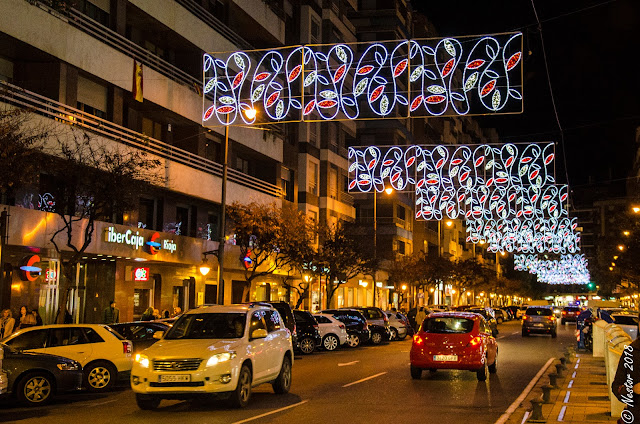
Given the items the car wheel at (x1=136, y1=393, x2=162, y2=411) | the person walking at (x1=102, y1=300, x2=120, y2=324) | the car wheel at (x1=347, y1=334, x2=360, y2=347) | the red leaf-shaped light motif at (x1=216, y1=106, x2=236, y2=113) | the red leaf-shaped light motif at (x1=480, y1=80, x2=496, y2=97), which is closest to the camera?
the car wheel at (x1=136, y1=393, x2=162, y2=411)

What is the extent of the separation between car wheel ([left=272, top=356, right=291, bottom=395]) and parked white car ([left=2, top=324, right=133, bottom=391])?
3647 mm

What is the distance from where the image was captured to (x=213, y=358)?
1331 centimetres

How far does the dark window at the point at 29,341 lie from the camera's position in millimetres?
16531

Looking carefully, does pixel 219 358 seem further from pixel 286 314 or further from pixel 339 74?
pixel 286 314

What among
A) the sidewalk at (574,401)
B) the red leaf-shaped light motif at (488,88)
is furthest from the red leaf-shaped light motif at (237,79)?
the sidewalk at (574,401)

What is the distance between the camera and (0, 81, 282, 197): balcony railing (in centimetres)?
2394

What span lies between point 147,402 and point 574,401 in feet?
25.1

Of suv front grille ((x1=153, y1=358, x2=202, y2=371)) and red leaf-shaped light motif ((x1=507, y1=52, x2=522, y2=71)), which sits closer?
suv front grille ((x1=153, y1=358, x2=202, y2=371))

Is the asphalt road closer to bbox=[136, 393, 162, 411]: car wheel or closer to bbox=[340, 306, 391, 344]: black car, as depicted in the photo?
bbox=[136, 393, 162, 411]: car wheel

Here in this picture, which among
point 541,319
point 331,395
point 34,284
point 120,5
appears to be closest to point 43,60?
point 120,5

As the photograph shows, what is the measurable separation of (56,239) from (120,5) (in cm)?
993

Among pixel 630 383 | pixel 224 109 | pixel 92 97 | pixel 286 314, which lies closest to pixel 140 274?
pixel 92 97

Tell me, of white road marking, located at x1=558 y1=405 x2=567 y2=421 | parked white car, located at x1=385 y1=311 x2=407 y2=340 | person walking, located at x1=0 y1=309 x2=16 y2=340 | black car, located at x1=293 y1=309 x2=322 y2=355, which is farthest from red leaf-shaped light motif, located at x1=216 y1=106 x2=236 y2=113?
parked white car, located at x1=385 y1=311 x2=407 y2=340

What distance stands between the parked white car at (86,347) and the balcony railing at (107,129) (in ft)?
17.5
